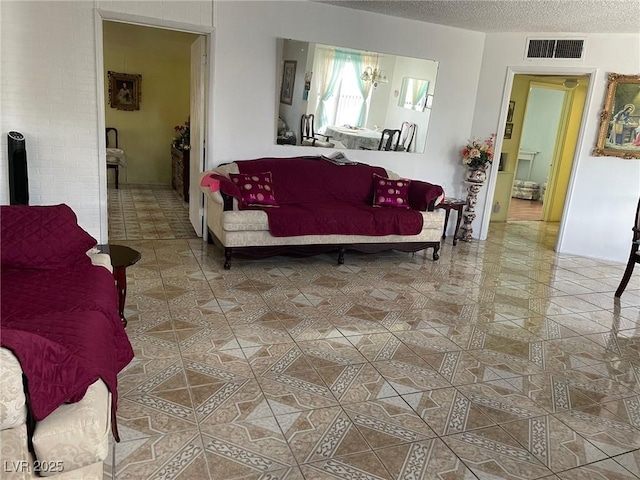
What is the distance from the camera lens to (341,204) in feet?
15.5

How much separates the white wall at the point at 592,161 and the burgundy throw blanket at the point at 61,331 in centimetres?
468

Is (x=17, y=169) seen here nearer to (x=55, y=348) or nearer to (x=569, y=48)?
(x=55, y=348)

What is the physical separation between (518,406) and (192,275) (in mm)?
2596

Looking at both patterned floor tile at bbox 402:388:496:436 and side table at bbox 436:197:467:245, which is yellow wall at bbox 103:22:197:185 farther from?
patterned floor tile at bbox 402:388:496:436

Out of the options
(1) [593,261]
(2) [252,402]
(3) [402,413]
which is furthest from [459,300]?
(1) [593,261]

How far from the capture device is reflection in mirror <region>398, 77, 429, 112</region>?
5.39m

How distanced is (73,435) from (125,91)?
8120 millimetres

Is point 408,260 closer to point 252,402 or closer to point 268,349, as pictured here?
point 268,349

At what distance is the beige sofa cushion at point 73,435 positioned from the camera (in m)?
1.25

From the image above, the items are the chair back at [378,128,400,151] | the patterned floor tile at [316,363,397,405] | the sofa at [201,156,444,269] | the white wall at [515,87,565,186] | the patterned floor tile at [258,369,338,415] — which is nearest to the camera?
the patterned floor tile at [258,369,338,415]

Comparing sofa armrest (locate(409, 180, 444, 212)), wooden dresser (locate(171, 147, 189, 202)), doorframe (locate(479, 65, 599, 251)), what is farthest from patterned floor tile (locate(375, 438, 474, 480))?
wooden dresser (locate(171, 147, 189, 202))

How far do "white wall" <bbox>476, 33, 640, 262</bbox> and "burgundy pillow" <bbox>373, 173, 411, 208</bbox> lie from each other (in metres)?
1.32

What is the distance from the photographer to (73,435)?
4.22 ft

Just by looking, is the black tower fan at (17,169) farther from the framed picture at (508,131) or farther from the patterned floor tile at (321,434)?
the framed picture at (508,131)
